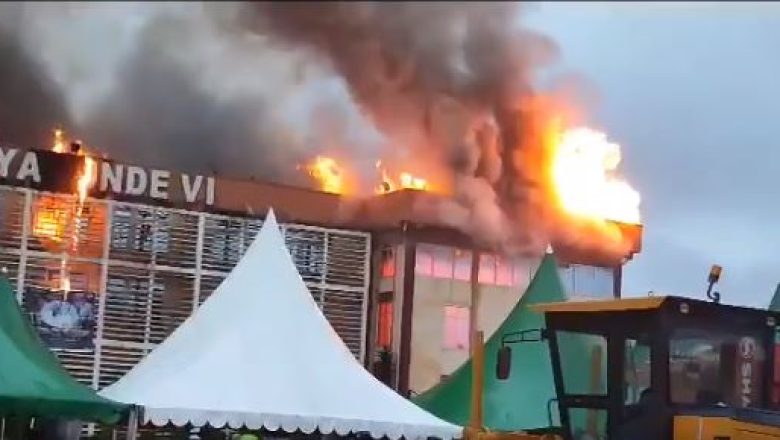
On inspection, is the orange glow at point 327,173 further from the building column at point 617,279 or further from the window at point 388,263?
the building column at point 617,279

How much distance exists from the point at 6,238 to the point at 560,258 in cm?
959

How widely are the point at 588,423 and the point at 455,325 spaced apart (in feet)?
53.9

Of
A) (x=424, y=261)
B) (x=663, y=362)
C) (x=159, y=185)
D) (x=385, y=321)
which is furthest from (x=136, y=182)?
(x=663, y=362)

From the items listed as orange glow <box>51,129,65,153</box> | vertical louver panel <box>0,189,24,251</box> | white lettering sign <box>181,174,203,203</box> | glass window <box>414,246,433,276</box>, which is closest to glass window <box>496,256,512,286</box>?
glass window <box>414,246,433,276</box>

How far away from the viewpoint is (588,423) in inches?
353

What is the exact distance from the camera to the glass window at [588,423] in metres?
8.76

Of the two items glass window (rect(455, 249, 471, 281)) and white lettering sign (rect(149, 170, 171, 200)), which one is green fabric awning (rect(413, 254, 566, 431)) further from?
glass window (rect(455, 249, 471, 281))

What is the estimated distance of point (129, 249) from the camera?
75.0 feet

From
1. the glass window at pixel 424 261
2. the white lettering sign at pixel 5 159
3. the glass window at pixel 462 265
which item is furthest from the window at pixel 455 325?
the white lettering sign at pixel 5 159

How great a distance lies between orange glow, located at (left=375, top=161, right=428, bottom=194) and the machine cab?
9.30m

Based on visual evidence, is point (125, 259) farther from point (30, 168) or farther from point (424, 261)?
point (424, 261)

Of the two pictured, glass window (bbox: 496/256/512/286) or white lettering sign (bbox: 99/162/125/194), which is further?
glass window (bbox: 496/256/512/286)

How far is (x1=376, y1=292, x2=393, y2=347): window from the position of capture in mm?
24797

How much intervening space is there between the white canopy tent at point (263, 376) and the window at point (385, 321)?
40.0ft
